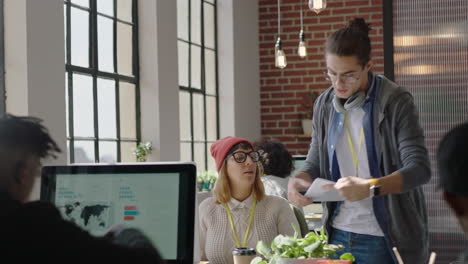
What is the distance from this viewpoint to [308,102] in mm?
8438

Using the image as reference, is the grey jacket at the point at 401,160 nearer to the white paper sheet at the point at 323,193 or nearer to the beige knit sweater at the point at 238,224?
the white paper sheet at the point at 323,193

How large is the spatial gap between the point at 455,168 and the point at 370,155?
1708 mm

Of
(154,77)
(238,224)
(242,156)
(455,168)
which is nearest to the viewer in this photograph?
(455,168)

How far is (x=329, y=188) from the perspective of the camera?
2.20 meters

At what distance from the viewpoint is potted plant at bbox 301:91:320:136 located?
8281 mm

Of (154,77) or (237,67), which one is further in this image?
(237,67)

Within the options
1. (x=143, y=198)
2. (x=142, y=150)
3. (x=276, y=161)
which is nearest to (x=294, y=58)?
(x=142, y=150)

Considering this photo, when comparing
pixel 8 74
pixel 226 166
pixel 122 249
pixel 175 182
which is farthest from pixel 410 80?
pixel 122 249

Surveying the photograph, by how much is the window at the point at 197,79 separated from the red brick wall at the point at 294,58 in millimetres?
892

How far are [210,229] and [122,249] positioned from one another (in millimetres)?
2347

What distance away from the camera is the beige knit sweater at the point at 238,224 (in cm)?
311

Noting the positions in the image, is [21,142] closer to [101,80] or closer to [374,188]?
[374,188]

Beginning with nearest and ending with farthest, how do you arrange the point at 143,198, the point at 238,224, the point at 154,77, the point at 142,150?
1. the point at 143,198
2. the point at 238,224
3. the point at 142,150
4. the point at 154,77

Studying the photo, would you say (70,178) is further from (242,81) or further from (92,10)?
(242,81)
